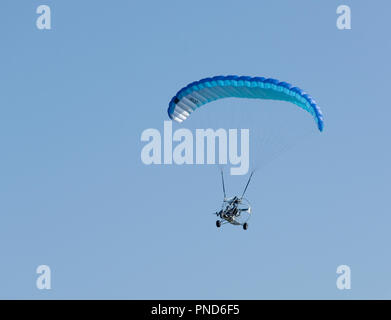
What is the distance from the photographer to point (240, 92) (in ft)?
198

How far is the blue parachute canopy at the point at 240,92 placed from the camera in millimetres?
59312

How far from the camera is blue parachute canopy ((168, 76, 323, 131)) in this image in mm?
59312
